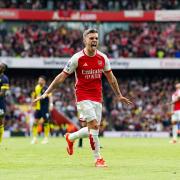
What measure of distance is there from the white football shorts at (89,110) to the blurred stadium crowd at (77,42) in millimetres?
32835

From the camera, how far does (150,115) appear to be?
41500 millimetres

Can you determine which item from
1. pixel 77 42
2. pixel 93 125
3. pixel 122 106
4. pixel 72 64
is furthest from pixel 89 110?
pixel 77 42

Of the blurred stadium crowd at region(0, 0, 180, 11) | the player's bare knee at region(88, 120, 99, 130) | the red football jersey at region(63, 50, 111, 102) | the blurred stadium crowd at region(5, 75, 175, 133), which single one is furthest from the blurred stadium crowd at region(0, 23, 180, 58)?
the player's bare knee at region(88, 120, 99, 130)

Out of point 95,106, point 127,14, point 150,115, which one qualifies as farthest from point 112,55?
point 95,106

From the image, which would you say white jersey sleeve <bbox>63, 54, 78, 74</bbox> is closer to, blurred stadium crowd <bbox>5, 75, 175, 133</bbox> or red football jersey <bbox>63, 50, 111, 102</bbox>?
red football jersey <bbox>63, 50, 111, 102</bbox>

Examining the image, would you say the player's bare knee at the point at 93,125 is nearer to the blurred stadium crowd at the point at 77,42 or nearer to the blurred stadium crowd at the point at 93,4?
the blurred stadium crowd at the point at 77,42

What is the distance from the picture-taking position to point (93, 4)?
48.3 metres

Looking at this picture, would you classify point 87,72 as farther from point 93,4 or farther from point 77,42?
point 93,4

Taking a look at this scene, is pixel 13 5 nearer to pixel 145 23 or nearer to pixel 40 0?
pixel 40 0

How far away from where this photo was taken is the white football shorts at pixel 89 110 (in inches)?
496

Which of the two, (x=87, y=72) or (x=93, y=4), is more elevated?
(x=93, y=4)

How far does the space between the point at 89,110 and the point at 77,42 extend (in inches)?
1337

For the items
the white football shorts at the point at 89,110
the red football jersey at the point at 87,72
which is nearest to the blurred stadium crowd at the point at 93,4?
the red football jersey at the point at 87,72

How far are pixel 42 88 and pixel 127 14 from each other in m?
23.4
